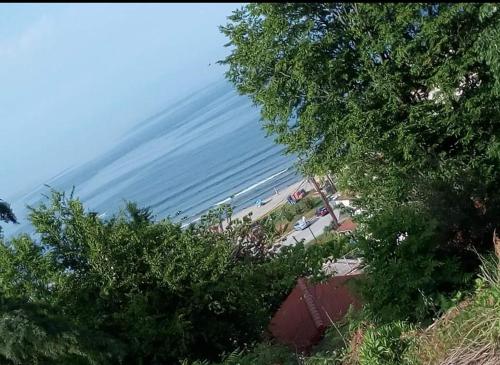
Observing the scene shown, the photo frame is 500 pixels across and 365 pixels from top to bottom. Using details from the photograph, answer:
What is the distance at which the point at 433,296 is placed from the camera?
8.22 metres

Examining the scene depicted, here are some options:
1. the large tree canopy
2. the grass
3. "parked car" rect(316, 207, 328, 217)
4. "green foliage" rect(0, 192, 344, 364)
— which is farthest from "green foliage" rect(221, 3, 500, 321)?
"parked car" rect(316, 207, 328, 217)

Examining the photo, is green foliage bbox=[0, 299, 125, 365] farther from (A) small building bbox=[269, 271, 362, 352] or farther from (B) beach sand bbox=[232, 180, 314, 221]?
(B) beach sand bbox=[232, 180, 314, 221]

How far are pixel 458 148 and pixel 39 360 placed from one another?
30.2 ft

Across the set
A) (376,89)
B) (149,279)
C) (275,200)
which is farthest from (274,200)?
(376,89)

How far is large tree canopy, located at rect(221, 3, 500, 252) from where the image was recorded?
12633 mm

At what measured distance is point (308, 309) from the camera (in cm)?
1544

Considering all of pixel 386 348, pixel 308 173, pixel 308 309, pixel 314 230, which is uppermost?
pixel 308 173

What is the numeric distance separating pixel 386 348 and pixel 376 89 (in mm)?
8457

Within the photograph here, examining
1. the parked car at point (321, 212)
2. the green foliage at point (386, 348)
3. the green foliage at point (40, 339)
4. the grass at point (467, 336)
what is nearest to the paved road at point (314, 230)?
the parked car at point (321, 212)

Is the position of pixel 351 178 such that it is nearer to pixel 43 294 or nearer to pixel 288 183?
pixel 43 294

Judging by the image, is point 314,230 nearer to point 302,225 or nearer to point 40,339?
point 302,225

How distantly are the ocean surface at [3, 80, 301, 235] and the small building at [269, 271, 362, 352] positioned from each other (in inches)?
903

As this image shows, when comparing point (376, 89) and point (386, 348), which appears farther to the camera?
point (376, 89)

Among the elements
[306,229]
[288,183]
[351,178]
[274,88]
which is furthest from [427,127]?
[288,183]
